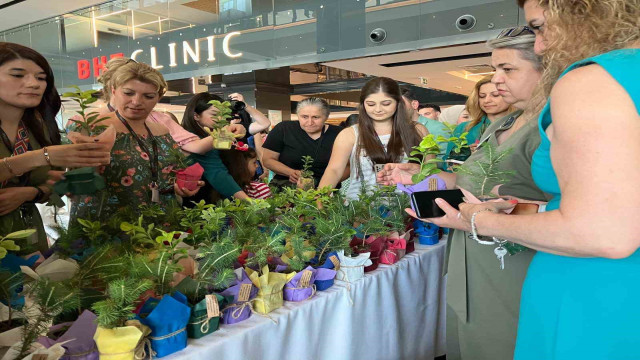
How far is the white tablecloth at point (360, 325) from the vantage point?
1167 mm

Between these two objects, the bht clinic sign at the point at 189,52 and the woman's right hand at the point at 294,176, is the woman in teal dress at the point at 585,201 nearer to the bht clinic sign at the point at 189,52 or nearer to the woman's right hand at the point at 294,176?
the woman's right hand at the point at 294,176

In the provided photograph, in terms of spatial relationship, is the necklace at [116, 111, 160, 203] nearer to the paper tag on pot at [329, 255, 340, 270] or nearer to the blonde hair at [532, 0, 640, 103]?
the paper tag on pot at [329, 255, 340, 270]

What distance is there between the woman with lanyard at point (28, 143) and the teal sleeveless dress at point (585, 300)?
1276mm

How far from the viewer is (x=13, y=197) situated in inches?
56.9

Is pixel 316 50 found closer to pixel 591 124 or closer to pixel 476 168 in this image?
pixel 476 168

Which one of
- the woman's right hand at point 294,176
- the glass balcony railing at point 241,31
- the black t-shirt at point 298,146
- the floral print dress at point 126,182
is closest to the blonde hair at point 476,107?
the black t-shirt at point 298,146

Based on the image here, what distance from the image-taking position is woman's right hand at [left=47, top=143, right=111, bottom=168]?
1404 mm

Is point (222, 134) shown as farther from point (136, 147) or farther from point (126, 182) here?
point (126, 182)

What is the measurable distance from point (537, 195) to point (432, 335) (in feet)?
3.25

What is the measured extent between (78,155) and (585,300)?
1.39 metres

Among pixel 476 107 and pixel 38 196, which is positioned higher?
pixel 476 107

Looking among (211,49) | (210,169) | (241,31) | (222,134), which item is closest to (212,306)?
(222,134)

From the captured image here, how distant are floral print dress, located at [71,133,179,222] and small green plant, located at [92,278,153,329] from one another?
2.32 feet

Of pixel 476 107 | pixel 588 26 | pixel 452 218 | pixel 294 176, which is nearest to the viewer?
pixel 588 26
